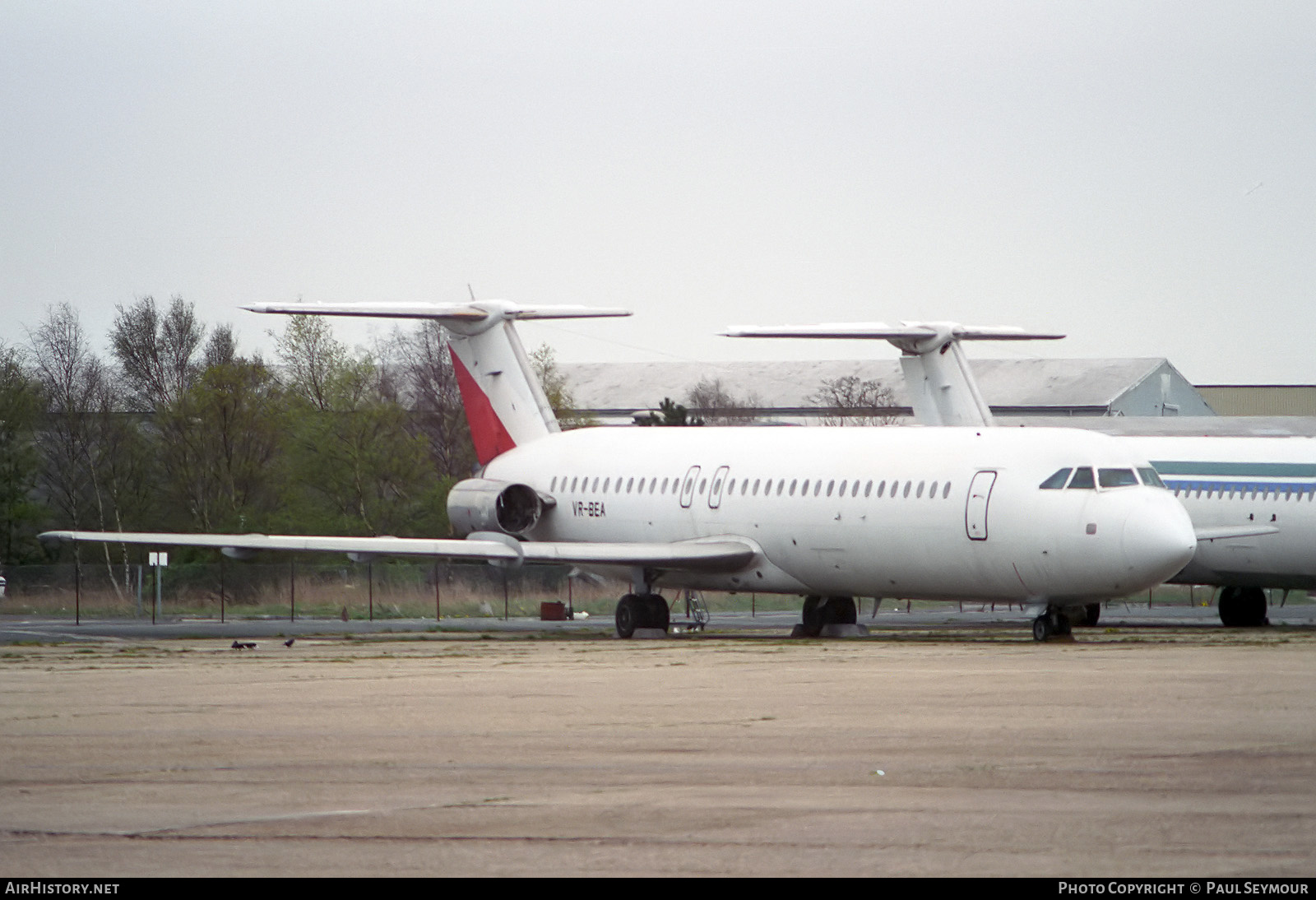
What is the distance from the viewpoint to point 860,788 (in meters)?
10.5

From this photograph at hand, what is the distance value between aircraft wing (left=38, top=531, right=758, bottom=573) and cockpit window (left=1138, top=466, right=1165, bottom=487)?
22.2 ft

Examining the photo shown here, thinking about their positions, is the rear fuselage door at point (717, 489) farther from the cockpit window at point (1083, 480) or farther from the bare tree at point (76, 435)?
the bare tree at point (76, 435)

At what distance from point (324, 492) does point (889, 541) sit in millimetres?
38349

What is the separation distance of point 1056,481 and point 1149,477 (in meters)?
1.34

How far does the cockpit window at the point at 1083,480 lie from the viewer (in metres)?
27.1

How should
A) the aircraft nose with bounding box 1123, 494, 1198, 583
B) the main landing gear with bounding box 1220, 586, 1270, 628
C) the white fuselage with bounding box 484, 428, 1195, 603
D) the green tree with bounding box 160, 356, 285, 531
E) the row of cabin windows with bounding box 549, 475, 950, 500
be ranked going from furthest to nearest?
the green tree with bounding box 160, 356, 285, 531 → the main landing gear with bounding box 1220, 586, 1270, 628 → the row of cabin windows with bounding box 549, 475, 950, 500 → the white fuselage with bounding box 484, 428, 1195, 603 → the aircraft nose with bounding box 1123, 494, 1198, 583

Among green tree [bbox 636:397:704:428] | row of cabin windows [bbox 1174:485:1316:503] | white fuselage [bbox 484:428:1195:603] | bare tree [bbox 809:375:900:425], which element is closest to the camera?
white fuselage [bbox 484:428:1195:603]

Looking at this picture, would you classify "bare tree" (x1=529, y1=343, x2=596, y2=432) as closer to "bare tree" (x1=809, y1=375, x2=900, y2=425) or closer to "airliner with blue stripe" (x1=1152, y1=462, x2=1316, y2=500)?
"bare tree" (x1=809, y1=375, x2=900, y2=425)

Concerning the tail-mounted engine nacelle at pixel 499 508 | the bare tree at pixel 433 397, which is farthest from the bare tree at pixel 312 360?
the tail-mounted engine nacelle at pixel 499 508

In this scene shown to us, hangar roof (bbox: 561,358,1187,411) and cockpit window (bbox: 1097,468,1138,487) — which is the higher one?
hangar roof (bbox: 561,358,1187,411)

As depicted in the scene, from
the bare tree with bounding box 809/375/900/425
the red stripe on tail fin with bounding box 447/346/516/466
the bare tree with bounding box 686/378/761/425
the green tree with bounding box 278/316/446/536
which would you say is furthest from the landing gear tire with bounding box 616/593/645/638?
the bare tree with bounding box 686/378/761/425

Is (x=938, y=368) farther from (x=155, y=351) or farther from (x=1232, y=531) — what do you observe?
(x=155, y=351)

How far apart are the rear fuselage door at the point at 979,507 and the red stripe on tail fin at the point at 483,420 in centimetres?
1259

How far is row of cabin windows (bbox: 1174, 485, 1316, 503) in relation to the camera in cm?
3438
